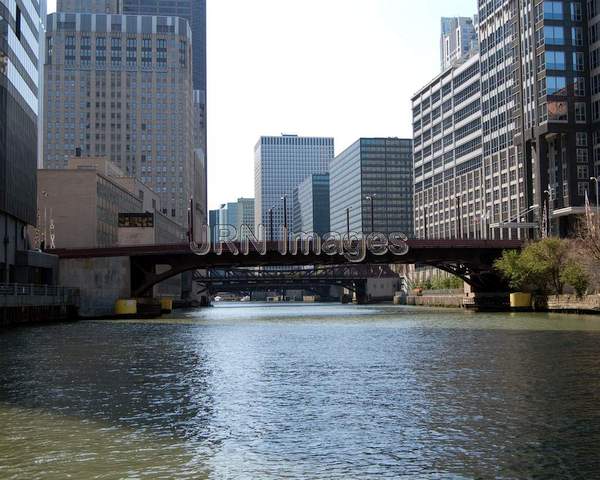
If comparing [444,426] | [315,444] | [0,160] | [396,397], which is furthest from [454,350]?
[0,160]

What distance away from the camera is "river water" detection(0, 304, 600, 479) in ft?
57.1

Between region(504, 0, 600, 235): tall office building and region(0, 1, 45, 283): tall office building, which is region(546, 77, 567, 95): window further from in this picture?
region(0, 1, 45, 283): tall office building

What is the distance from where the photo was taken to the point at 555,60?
144125mm

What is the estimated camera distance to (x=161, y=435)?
820 inches

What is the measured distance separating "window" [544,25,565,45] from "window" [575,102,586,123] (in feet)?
38.8

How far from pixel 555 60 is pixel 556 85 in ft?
15.0

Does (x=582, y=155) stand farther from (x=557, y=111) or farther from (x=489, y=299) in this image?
(x=489, y=299)

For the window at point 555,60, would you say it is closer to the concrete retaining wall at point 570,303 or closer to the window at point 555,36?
the window at point 555,36

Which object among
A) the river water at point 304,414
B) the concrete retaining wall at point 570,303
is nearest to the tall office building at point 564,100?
the concrete retaining wall at point 570,303

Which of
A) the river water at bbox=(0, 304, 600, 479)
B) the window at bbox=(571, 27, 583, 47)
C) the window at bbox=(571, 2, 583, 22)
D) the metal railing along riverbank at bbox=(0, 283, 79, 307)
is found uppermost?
the window at bbox=(571, 2, 583, 22)

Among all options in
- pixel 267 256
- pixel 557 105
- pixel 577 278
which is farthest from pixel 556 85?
pixel 267 256

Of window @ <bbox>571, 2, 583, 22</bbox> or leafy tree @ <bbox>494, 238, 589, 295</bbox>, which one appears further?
window @ <bbox>571, 2, 583, 22</bbox>

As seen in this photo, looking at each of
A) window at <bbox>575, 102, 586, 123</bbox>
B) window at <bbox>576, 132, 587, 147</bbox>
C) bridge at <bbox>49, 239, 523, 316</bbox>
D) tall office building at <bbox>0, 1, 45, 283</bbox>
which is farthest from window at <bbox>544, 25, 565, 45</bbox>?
tall office building at <bbox>0, 1, 45, 283</bbox>

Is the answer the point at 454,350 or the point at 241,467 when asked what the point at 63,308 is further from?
the point at 241,467
